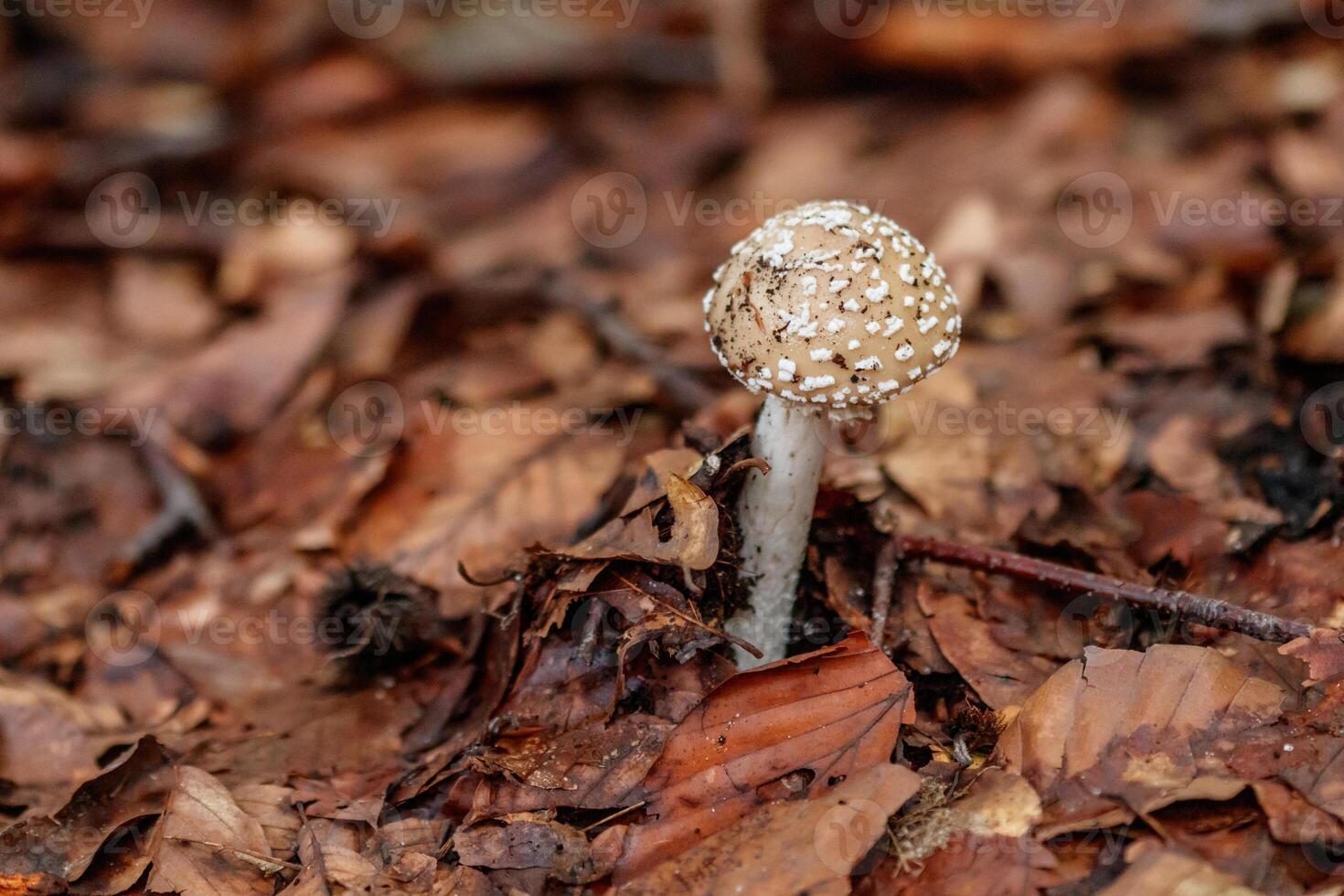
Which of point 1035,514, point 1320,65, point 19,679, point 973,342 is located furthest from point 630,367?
point 1320,65

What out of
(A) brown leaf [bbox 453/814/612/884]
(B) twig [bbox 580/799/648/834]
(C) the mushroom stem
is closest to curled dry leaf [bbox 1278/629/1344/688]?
(C) the mushroom stem

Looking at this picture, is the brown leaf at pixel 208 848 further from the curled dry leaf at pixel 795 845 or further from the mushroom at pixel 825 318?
the mushroom at pixel 825 318

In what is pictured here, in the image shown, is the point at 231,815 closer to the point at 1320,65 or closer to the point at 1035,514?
the point at 1035,514

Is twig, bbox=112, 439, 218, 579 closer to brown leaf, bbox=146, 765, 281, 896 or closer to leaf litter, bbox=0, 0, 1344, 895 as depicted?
leaf litter, bbox=0, 0, 1344, 895

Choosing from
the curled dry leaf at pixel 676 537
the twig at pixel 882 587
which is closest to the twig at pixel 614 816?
the curled dry leaf at pixel 676 537

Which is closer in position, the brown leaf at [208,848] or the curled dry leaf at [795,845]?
the curled dry leaf at [795,845]

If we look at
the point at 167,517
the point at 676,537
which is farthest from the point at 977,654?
the point at 167,517

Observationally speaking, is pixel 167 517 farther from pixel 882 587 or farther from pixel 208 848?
pixel 882 587
